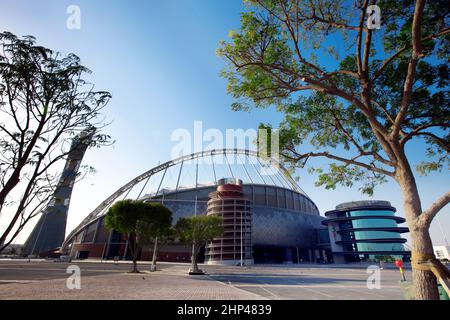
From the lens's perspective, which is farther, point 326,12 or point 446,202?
point 326,12

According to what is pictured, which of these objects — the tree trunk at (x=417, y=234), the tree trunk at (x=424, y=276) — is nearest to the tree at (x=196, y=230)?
the tree trunk at (x=417, y=234)

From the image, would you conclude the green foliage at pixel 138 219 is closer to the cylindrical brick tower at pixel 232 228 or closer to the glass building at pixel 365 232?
the cylindrical brick tower at pixel 232 228

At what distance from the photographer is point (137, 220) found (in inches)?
1316

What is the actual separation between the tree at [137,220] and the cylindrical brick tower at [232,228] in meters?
40.7

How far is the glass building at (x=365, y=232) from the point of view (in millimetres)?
90312

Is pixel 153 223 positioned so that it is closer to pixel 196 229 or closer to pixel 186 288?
pixel 196 229

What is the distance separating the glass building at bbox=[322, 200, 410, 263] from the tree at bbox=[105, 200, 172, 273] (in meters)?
85.8

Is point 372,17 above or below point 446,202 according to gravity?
above

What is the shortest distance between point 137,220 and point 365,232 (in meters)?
93.2
